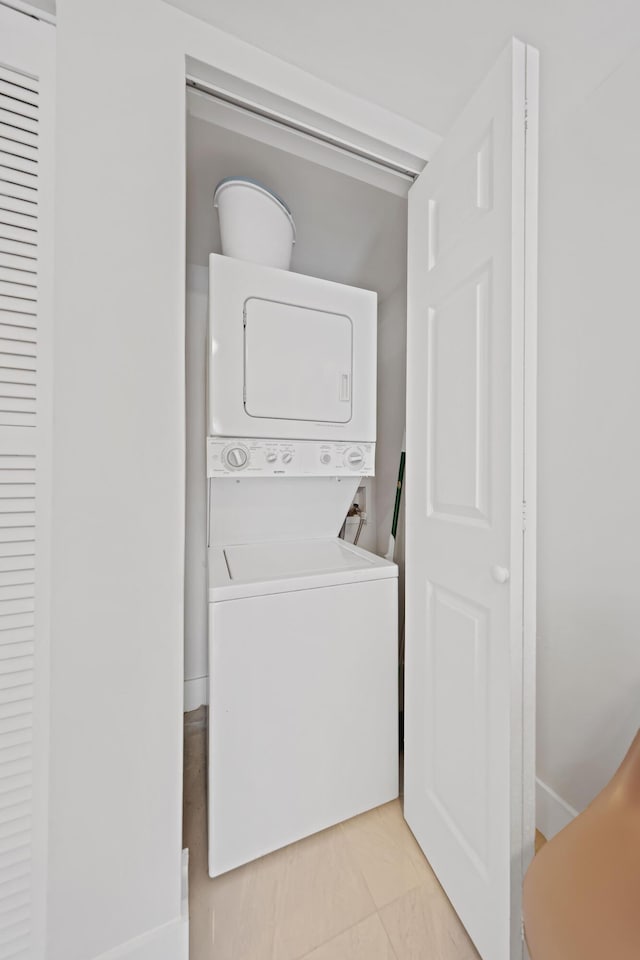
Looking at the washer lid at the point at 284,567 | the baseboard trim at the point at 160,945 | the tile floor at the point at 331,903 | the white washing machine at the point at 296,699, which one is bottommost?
the tile floor at the point at 331,903

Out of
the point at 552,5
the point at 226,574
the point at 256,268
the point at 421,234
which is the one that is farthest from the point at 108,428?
the point at 552,5

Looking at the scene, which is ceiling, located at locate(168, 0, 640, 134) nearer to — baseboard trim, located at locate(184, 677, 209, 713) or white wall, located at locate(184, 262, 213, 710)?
white wall, located at locate(184, 262, 213, 710)

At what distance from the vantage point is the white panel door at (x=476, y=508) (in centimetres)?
93

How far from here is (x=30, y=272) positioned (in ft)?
2.98

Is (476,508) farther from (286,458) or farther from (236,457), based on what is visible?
(236,457)

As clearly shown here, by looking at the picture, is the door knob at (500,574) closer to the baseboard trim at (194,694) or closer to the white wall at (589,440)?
the white wall at (589,440)

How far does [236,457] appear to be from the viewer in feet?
4.99

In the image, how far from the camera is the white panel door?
931mm

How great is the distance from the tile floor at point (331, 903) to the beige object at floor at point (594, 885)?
645mm

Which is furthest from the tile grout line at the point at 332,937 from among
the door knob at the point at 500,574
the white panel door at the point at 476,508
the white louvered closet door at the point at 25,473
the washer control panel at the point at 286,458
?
the washer control panel at the point at 286,458

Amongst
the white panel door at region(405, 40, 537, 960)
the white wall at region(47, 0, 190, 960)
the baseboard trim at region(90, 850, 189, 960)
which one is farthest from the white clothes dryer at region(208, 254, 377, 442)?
the baseboard trim at region(90, 850, 189, 960)

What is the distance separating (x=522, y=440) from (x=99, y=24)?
1499 millimetres

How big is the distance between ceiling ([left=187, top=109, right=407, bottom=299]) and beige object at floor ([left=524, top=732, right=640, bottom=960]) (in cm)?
225

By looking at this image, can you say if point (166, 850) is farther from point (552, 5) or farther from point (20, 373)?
point (552, 5)
